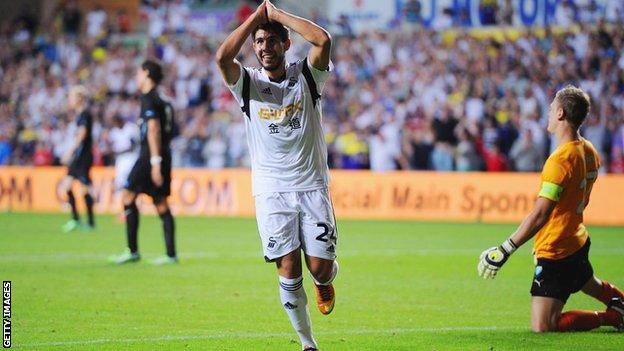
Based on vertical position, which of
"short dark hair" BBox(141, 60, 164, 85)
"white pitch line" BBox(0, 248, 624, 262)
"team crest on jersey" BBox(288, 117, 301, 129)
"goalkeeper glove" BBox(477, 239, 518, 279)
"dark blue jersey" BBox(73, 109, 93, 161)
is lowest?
"white pitch line" BBox(0, 248, 624, 262)

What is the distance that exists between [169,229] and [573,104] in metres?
7.19

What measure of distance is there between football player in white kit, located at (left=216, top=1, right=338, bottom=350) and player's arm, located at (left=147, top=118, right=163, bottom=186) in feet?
21.7

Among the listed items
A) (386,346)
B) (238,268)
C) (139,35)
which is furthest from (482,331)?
(139,35)

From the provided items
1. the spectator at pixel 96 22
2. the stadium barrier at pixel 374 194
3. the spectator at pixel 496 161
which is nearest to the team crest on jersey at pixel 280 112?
the stadium barrier at pixel 374 194

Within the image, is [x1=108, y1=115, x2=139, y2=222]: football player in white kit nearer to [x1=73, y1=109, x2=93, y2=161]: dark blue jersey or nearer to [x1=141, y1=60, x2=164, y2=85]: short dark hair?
[x1=73, y1=109, x2=93, y2=161]: dark blue jersey

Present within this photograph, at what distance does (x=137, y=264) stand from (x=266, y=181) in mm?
7455

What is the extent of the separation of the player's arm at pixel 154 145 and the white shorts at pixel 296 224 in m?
6.78

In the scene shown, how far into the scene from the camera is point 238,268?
590 inches

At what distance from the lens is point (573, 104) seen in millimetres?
9148

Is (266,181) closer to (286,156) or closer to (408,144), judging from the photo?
(286,156)

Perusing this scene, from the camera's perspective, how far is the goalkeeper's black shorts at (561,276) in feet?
30.3

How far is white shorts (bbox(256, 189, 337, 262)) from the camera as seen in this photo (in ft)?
26.1

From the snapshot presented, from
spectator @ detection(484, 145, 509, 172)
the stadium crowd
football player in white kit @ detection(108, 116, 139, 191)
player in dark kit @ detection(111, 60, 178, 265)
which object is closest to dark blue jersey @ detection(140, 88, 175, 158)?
player in dark kit @ detection(111, 60, 178, 265)

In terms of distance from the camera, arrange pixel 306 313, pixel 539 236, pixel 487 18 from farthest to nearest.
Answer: pixel 487 18
pixel 539 236
pixel 306 313
